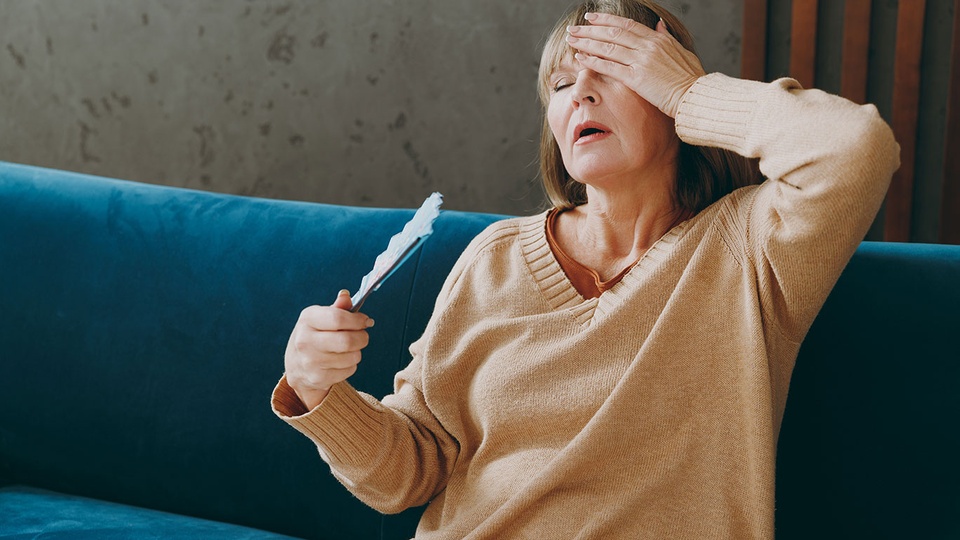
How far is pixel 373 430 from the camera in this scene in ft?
4.35

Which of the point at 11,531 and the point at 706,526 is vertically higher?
the point at 706,526

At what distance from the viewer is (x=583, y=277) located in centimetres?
141

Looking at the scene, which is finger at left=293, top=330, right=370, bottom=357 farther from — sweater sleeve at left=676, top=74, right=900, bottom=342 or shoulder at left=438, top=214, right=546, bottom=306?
sweater sleeve at left=676, top=74, right=900, bottom=342

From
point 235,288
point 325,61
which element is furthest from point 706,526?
point 325,61

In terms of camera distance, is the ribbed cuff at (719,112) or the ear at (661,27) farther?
the ear at (661,27)

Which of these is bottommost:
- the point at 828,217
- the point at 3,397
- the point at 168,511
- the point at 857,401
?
the point at 168,511

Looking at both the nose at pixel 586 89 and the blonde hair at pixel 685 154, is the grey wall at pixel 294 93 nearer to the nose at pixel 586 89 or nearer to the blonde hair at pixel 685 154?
the blonde hair at pixel 685 154

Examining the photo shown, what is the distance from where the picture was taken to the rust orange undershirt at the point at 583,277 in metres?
1.36

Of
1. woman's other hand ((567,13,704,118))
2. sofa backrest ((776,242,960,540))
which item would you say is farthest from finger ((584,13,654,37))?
sofa backrest ((776,242,960,540))

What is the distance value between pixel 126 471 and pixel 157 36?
121 centimetres

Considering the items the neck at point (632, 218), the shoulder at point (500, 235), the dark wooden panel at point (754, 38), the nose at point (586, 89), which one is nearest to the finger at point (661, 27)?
the nose at point (586, 89)

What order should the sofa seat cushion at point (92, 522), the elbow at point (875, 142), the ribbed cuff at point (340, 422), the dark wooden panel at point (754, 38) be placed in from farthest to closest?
the dark wooden panel at point (754, 38) < the sofa seat cushion at point (92, 522) < the ribbed cuff at point (340, 422) < the elbow at point (875, 142)

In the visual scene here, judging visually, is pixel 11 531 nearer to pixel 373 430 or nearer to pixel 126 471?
pixel 126 471

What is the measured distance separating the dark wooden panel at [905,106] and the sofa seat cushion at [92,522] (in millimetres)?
1394
